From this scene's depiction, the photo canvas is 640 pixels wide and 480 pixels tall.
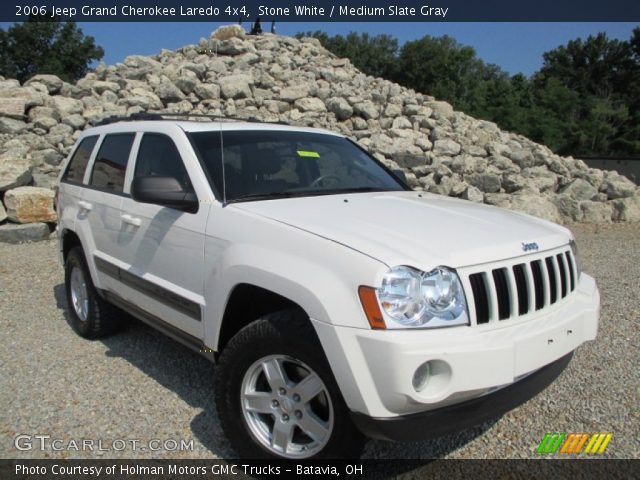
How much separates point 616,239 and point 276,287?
9441 mm

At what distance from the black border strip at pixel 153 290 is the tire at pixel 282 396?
46 centimetres

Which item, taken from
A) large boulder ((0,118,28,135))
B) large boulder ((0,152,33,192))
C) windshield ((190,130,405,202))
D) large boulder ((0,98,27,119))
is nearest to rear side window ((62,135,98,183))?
windshield ((190,130,405,202))

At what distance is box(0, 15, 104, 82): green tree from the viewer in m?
49.3

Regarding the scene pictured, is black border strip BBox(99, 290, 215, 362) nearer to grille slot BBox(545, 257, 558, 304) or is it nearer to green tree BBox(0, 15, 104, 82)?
grille slot BBox(545, 257, 558, 304)

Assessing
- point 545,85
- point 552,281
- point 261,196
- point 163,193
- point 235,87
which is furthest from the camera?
point 545,85

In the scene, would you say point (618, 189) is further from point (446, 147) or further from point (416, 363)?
point (416, 363)

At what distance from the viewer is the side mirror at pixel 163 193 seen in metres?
3.00

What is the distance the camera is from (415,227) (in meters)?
2.65

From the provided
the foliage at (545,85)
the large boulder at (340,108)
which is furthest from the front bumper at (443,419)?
the foliage at (545,85)

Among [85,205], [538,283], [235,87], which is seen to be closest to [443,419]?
[538,283]

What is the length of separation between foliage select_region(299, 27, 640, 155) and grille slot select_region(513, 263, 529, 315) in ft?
87.4

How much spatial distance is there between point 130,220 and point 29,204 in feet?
21.2

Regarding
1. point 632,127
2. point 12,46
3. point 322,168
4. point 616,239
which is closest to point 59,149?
point 322,168

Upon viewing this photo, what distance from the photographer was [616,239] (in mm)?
9836
